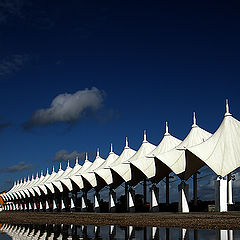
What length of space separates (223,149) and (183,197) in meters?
5.68

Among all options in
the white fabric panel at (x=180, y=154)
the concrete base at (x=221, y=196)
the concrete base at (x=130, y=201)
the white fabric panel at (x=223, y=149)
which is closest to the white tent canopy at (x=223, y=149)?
the white fabric panel at (x=223, y=149)

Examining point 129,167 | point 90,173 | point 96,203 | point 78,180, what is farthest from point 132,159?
point 78,180

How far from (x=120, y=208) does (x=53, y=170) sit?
35713 millimetres

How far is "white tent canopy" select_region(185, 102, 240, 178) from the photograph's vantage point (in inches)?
1264

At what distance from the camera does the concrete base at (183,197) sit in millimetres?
35969

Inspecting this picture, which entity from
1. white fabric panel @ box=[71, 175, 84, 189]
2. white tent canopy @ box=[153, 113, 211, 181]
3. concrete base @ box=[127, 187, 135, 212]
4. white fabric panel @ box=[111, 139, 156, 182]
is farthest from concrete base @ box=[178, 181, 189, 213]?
white fabric panel @ box=[71, 175, 84, 189]

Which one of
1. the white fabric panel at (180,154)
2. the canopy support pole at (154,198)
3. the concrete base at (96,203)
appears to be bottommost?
the canopy support pole at (154,198)

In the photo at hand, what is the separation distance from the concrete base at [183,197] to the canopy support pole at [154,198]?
5.82 m

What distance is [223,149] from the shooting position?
33.1m

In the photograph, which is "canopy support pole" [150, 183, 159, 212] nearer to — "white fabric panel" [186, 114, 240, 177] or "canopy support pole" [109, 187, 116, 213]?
"canopy support pole" [109, 187, 116, 213]

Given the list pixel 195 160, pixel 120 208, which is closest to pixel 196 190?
pixel 195 160

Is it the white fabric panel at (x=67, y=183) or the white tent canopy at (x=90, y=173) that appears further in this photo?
the white fabric panel at (x=67, y=183)

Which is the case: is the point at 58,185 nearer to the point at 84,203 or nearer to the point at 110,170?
the point at 84,203

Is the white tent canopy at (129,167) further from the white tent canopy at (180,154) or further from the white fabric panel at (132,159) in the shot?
the white tent canopy at (180,154)
